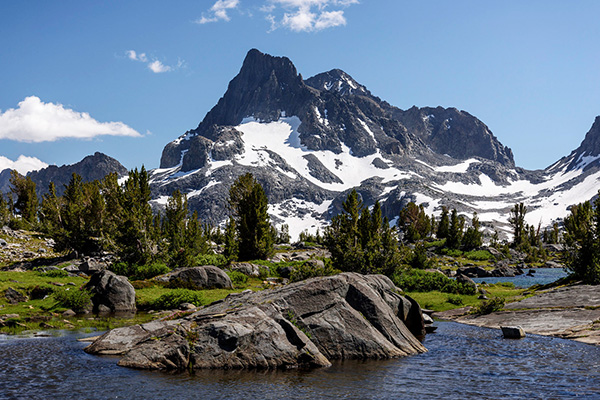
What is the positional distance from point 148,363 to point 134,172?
3587 cm

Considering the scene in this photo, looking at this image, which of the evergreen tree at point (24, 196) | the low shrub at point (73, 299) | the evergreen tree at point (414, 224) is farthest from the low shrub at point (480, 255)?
the evergreen tree at point (24, 196)

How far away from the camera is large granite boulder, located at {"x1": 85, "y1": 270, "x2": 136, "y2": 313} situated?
31.4 m

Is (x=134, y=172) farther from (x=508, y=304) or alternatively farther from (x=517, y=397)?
(x=517, y=397)

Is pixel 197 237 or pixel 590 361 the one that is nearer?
pixel 590 361

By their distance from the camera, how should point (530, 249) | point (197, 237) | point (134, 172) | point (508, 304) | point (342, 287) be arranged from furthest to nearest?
point (530, 249)
point (197, 237)
point (134, 172)
point (508, 304)
point (342, 287)

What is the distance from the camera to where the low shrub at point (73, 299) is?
30203 millimetres

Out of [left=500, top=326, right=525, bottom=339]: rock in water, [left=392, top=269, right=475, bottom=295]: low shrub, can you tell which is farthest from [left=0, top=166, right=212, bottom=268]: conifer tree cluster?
[left=500, top=326, right=525, bottom=339]: rock in water

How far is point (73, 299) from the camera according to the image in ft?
99.5

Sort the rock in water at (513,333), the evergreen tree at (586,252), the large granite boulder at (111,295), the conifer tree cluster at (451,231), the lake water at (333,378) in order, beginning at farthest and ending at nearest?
the conifer tree cluster at (451,231) < the evergreen tree at (586,252) < the large granite boulder at (111,295) < the rock in water at (513,333) < the lake water at (333,378)

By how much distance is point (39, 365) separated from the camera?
16297mm

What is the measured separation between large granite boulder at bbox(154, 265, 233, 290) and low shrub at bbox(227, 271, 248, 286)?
91.4 inches

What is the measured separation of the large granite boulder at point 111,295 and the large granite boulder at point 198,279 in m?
6.52

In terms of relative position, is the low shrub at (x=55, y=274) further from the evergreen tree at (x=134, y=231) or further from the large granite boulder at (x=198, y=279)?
the large granite boulder at (x=198, y=279)

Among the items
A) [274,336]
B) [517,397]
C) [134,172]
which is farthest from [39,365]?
[134,172]
